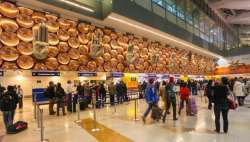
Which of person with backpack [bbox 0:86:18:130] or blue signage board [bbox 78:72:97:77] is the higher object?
blue signage board [bbox 78:72:97:77]

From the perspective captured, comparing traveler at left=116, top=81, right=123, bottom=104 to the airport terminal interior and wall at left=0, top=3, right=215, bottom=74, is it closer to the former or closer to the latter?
the airport terminal interior

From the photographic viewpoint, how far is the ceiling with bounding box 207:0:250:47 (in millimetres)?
29369

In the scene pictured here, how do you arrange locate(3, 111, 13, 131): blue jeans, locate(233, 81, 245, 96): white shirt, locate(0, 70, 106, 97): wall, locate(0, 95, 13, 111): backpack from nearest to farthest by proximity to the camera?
locate(0, 95, 13, 111): backpack → locate(3, 111, 13, 131): blue jeans → locate(233, 81, 245, 96): white shirt → locate(0, 70, 106, 97): wall

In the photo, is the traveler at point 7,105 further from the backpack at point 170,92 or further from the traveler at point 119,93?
the traveler at point 119,93

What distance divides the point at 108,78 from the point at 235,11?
31515 millimetres

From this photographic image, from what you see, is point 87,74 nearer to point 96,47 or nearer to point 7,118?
point 96,47

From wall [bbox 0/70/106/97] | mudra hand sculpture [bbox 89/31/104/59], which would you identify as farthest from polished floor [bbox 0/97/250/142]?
mudra hand sculpture [bbox 89/31/104/59]

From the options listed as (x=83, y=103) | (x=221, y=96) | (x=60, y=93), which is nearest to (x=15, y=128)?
(x=60, y=93)

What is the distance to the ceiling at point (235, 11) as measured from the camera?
96.4ft

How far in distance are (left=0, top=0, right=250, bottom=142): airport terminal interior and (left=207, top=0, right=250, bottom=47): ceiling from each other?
1666mm

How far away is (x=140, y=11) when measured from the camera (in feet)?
50.1

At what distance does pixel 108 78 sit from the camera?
1694 centimetres

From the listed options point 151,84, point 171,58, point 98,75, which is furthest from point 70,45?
point 171,58

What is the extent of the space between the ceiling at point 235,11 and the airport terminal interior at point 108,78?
1.67m
